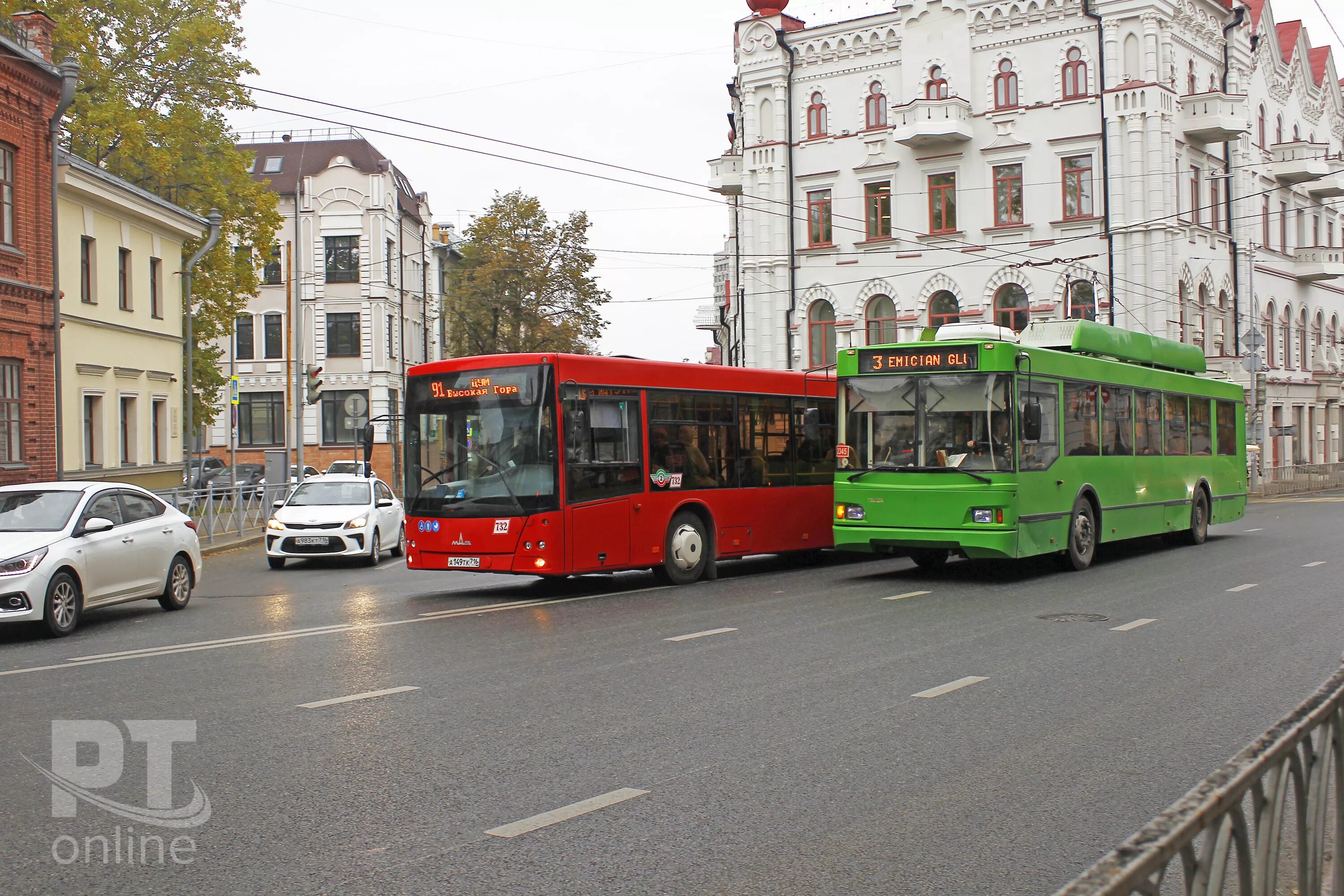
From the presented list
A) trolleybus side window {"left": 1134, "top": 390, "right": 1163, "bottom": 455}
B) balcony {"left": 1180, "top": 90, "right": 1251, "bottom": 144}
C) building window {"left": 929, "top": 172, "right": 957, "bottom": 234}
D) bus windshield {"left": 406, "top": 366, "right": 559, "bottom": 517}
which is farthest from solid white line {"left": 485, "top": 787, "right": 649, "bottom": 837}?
balcony {"left": 1180, "top": 90, "right": 1251, "bottom": 144}

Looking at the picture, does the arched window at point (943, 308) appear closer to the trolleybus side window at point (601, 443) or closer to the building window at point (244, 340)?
the trolleybus side window at point (601, 443)

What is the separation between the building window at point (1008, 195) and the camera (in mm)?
43125

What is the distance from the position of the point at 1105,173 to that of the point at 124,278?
28038 millimetres

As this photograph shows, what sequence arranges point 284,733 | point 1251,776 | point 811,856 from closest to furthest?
point 1251,776 < point 811,856 < point 284,733

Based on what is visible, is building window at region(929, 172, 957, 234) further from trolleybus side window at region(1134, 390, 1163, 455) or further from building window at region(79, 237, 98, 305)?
building window at region(79, 237, 98, 305)

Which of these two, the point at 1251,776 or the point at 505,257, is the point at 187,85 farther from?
the point at 1251,776

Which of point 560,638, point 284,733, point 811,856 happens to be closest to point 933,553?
point 560,638

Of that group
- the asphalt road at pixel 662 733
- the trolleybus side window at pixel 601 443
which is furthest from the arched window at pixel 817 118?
the asphalt road at pixel 662 733

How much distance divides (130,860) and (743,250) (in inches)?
1709

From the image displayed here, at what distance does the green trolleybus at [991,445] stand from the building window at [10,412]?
15.4 metres

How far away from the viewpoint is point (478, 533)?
15.7 meters

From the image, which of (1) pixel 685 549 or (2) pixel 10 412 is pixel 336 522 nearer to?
(2) pixel 10 412

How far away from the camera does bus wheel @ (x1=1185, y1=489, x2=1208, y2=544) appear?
22922 mm

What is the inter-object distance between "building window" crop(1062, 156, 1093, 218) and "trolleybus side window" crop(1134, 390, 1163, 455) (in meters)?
22.5
